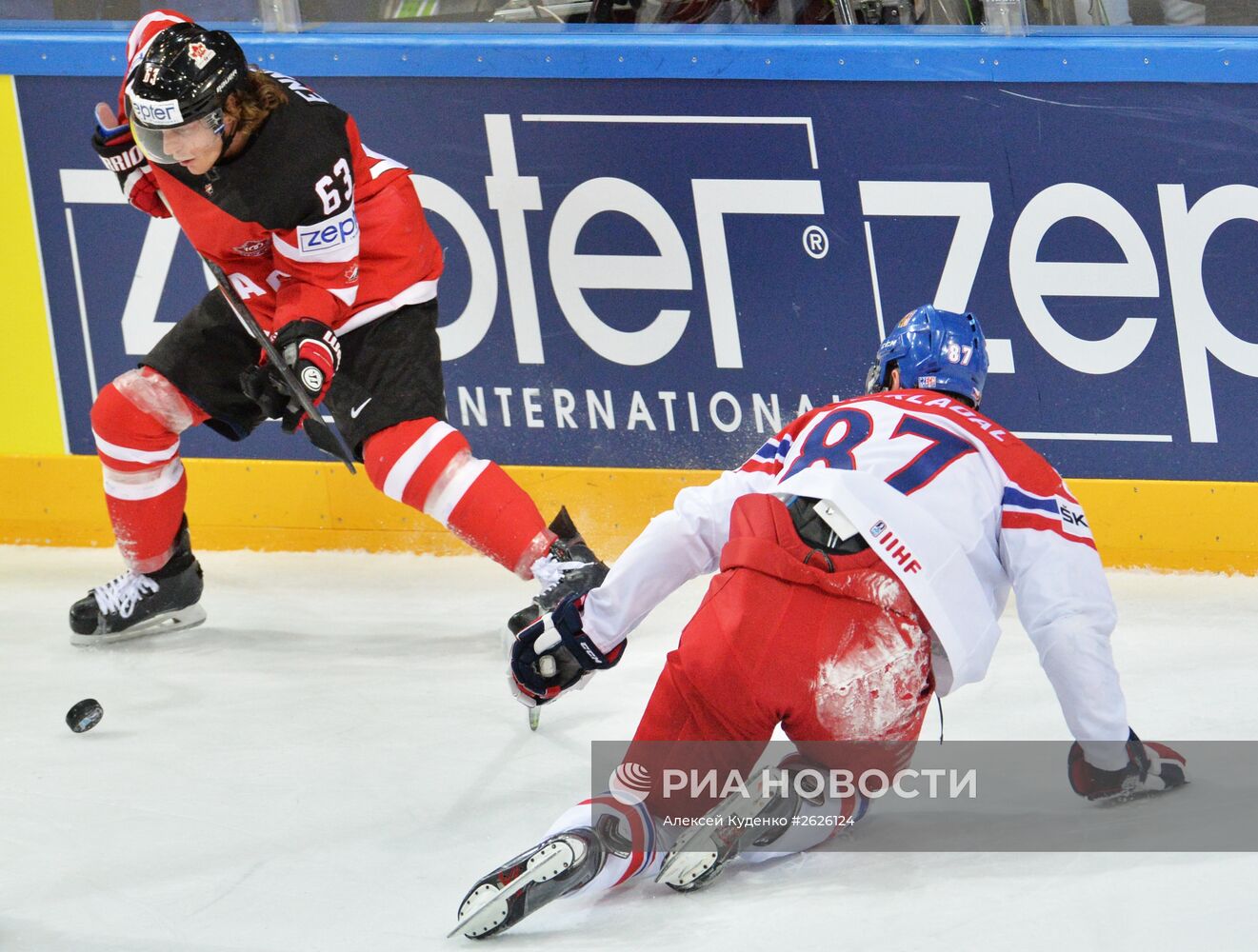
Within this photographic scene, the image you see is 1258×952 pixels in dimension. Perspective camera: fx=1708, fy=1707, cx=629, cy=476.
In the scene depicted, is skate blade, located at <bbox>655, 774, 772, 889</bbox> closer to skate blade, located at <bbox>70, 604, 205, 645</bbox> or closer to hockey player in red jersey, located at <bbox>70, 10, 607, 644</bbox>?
hockey player in red jersey, located at <bbox>70, 10, 607, 644</bbox>

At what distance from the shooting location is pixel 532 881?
2252 mm

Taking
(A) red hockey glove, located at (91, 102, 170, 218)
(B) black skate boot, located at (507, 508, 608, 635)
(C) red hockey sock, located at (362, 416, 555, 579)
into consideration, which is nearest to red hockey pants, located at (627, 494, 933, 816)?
(B) black skate boot, located at (507, 508, 608, 635)

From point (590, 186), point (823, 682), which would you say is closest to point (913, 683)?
point (823, 682)

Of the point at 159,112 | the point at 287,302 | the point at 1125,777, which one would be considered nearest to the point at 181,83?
the point at 159,112

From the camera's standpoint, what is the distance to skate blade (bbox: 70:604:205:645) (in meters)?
3.86

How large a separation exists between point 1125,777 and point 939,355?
70 cm

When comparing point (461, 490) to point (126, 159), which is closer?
point (461, 490)

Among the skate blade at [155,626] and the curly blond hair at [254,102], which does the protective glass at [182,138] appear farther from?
the skate blade at [155,626]

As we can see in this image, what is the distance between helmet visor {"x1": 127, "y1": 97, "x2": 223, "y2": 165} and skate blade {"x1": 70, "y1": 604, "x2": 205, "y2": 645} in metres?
1.13

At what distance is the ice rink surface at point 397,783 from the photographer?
2.33 m

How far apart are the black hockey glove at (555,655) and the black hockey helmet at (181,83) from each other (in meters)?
1.25

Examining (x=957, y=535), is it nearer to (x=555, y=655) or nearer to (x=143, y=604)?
(x=555, y=655)

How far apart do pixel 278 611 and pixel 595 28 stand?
1.56 metres

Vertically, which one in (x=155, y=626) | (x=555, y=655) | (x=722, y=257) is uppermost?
(x=722, y=257)
